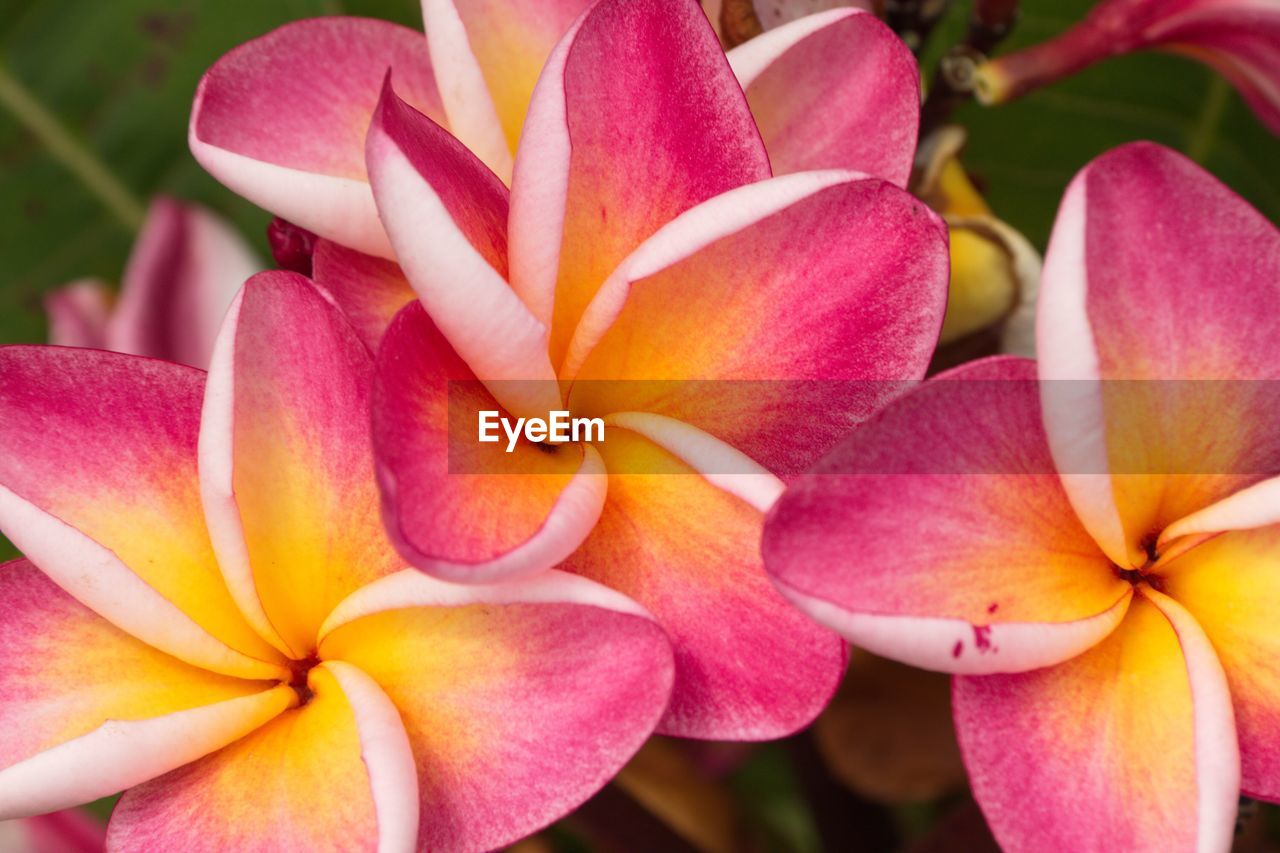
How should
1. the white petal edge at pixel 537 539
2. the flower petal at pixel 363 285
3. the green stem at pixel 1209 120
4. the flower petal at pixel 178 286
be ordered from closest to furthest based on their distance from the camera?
1. the white petal edge at pixel 537 539
2. the flower petal at pixel 363 285
3. the flower petal at pixel 178 286
4. the green stem at pixel 1209 120

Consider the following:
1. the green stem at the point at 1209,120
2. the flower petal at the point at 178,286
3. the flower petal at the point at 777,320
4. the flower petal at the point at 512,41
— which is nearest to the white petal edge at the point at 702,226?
the flower petal at the point at 777,320

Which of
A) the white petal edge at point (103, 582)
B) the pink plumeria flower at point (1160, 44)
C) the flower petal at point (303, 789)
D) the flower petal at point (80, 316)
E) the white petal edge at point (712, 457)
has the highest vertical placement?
the pink plumeria flower at point (1160, 44)

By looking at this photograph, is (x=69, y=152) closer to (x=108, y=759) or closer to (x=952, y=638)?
(x=108, y=759)

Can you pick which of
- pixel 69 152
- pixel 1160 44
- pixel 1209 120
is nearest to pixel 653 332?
pixel 1160 44

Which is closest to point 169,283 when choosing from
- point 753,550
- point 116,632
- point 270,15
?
point 270,15

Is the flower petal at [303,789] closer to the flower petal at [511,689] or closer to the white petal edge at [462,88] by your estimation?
the flower petal at [511,689]

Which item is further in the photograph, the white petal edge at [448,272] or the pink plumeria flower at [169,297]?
the pink plumeria flower at [169,297]

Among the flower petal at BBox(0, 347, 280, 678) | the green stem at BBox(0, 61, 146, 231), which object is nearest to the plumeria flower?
the flower petal at BBox(0, 347, 280, 678)
